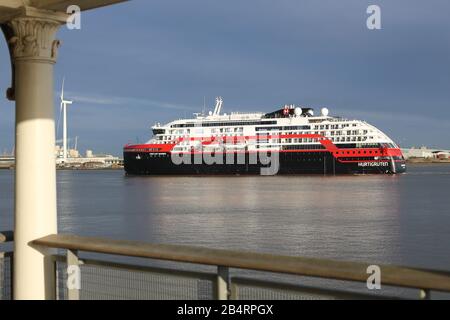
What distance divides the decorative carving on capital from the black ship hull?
91.3m

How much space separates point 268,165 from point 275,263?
96.9 metres

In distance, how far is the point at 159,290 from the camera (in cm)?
329

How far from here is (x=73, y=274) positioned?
3670 millimetres

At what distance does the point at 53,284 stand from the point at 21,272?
228 mm

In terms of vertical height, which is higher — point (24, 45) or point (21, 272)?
point (24, 45)

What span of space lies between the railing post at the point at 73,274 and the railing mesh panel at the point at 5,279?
796mm

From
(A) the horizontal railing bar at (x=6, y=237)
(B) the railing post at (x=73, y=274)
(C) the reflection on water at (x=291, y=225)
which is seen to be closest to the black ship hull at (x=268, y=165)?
(C) the reflection on water at (x=291, y=225)

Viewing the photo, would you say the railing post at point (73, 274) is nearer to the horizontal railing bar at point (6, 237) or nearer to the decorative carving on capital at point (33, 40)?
the horizontal railing bar at point (6, 237)

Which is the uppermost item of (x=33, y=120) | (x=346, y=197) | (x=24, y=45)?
(x=24, y=45)

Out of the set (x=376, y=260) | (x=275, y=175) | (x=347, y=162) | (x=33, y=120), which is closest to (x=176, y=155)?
(x=275, y=175)

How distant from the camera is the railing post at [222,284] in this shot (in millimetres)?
2979

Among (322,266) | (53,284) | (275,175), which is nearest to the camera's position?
(322,266)

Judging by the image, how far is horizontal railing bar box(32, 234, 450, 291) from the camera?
2.45 meters

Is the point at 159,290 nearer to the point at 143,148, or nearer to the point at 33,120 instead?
the point at 33,120
